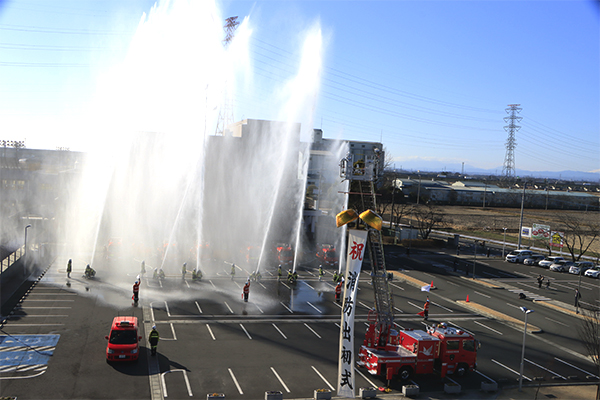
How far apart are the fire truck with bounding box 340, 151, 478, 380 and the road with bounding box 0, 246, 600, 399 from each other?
2.08ft

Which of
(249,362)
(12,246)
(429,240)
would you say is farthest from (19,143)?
(249,362)

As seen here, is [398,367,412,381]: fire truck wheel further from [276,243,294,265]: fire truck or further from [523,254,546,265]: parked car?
[523,254,546,265]: parked car

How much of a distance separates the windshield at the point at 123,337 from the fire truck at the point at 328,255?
93.4ft

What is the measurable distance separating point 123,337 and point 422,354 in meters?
13.7

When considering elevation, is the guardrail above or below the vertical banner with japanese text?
below

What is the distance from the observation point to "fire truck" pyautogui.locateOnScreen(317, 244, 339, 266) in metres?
47.3

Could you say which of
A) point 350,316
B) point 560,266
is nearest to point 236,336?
point 350,316

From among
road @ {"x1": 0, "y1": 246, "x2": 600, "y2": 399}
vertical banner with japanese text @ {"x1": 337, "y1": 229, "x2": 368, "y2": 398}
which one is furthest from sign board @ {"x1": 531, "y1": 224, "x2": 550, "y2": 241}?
vertical banner with japanese text @ {"x1": 337, "y1": 229, "x2": 368, "y2": 398}

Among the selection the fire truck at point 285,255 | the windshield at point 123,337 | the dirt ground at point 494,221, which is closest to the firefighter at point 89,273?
the windshield at point 123,337

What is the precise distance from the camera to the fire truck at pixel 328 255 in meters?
47.3

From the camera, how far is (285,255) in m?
47.0

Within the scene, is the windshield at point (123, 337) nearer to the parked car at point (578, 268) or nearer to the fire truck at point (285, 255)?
the fire truck at point (285, 255)

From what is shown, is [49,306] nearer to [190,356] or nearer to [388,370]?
[190,356]

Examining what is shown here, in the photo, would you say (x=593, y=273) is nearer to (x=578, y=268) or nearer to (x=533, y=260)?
(x=578, y=268)
